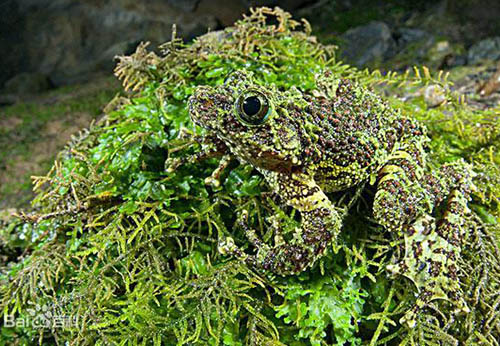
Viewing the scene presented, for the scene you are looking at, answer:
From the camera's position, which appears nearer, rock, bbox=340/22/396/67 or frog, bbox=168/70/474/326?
frog, bbox=168/70/474/326

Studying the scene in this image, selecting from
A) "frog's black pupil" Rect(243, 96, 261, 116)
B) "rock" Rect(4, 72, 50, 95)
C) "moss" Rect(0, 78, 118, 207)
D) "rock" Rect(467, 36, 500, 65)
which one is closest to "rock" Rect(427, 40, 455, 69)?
"rock" Rect(467, 36, 500, 65)

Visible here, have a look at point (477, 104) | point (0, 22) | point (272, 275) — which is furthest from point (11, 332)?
point (0, 22)

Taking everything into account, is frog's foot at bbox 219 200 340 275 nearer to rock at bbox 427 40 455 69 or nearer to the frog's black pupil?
the frog's black pupil

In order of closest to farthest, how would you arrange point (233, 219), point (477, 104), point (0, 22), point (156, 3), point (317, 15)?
point (233, 219) → point (477, 104) → point (0, 22) → point (156, 3) → point (317, 15)

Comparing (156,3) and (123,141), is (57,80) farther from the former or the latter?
(123,141)

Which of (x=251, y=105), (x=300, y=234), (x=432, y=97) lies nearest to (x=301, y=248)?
(x=300, y=234)

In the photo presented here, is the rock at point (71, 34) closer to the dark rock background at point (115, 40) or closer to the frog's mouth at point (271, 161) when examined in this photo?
the dark rock background at point (115, 40)

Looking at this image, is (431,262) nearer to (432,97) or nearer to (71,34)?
(432,97)

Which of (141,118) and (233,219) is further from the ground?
(141,118)
